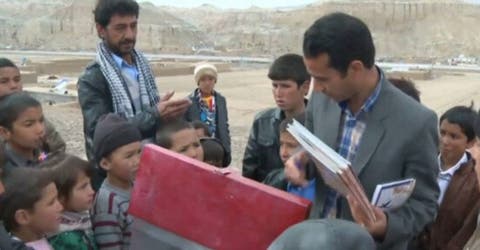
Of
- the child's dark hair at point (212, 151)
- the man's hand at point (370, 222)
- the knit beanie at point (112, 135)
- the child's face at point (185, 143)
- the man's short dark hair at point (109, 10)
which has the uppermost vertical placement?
the man's short dark hair at point (109, 10)

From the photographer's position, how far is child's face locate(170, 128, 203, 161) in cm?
396

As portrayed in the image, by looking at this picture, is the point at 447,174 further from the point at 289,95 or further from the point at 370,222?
the point at 370,222

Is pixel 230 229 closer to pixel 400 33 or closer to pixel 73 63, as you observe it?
pixel 73 63

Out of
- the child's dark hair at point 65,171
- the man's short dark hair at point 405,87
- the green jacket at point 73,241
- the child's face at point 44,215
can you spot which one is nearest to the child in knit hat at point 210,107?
the man's short dark hair at point 405,87

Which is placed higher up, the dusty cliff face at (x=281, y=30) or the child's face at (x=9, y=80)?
the child's face at (x=9, y=80)

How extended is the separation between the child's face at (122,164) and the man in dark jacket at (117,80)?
0.21 metres

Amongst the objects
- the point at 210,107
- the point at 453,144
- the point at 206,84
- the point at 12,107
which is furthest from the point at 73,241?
the point at 206,84

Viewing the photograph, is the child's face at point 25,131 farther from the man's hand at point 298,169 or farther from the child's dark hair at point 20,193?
the man's hand at point 298,169

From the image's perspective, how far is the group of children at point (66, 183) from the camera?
324 cm

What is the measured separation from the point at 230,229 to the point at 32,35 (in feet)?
275

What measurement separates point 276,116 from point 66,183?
4.42 ft

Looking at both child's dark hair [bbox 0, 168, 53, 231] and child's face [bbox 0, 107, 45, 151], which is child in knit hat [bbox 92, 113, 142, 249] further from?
child's face [bbox 0, 107, 45, 151]

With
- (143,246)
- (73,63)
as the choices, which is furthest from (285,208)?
(73,63)

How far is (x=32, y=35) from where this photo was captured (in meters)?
82.3
